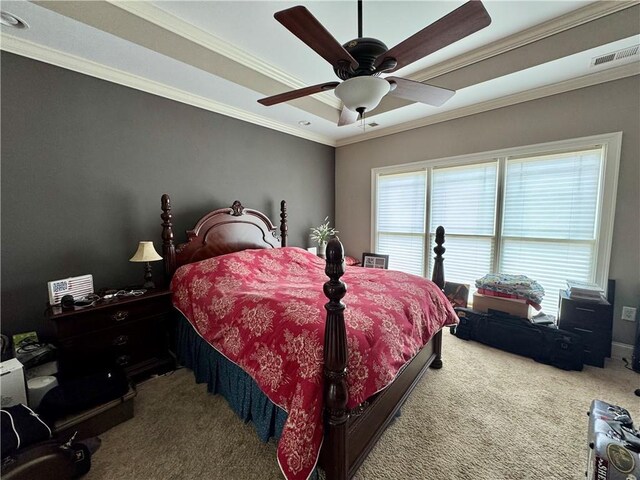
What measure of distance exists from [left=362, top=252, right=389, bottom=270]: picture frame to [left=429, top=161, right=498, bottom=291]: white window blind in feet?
2.44

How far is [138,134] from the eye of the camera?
241 centimetres

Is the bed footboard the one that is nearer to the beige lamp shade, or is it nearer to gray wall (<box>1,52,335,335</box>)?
the beige lamp shade

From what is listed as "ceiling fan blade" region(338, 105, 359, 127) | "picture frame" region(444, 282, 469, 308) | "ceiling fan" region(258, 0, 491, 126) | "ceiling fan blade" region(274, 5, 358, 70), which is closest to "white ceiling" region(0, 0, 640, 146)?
"ceiling fan blade" region(338, 105, 359, 127)

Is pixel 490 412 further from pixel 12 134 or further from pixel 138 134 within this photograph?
pixel 12 134

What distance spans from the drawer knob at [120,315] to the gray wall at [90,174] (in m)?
0.53

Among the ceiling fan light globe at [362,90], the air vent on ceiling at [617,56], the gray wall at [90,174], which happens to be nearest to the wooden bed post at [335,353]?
the ceiling fan light globe at [362,90]

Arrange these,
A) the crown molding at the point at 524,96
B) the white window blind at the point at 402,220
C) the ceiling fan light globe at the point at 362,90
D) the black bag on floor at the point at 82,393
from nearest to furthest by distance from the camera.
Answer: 1. the ceiling fan light globe at the point at 362,90
2. the black bag on floor at the point at 82,393
3. the crown molding at the point at 524,96
4. the white window blind at the point at 402,220

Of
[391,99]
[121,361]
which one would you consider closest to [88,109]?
[121,361]

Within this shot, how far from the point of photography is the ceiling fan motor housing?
1429 mm

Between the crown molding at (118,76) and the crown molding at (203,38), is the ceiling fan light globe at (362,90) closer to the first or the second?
the crown molding at (203,38)

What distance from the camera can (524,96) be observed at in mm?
2742

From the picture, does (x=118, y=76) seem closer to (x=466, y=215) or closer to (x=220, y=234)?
(x=220, y=234)

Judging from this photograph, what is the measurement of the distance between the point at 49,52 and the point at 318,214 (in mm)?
3284

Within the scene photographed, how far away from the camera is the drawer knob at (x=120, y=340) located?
1990 mm
